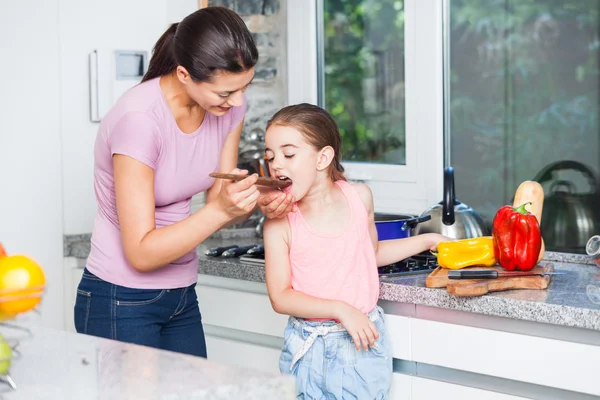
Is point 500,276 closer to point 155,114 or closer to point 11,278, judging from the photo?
point 155,114

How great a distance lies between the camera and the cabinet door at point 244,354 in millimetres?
2336

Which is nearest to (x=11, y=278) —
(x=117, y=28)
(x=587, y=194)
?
(x=117, y=28)

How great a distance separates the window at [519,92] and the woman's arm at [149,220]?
3.43 meters

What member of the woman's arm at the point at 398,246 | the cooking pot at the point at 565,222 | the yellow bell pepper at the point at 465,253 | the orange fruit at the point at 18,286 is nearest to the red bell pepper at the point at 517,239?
the yellow bell pepper at the point at 465,253

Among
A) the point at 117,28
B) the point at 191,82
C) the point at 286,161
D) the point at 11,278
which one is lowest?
the point at 11,278

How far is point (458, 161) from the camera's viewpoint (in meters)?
5.15

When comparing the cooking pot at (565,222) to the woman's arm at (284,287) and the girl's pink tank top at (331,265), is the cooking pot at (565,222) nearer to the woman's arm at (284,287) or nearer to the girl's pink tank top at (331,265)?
the girl's pink tank top at (331,265)

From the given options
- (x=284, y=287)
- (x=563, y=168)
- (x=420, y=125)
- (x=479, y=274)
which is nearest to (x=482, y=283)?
(x=479, y=274)

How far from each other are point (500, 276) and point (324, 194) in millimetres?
442

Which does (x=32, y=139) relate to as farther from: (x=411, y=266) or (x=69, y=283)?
(x=411, y=266)

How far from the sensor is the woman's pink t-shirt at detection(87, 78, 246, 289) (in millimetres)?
1734

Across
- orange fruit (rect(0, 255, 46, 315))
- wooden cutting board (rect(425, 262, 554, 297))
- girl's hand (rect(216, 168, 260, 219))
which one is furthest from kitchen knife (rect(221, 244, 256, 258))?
orange fruit (rect(0, 255, 46, 315))

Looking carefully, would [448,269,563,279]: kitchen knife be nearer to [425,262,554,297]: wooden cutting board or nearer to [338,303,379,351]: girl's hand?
[425,262,554,297]: wooden cutting board

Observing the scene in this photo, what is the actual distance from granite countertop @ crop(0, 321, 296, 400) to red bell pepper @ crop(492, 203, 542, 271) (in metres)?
1.12
